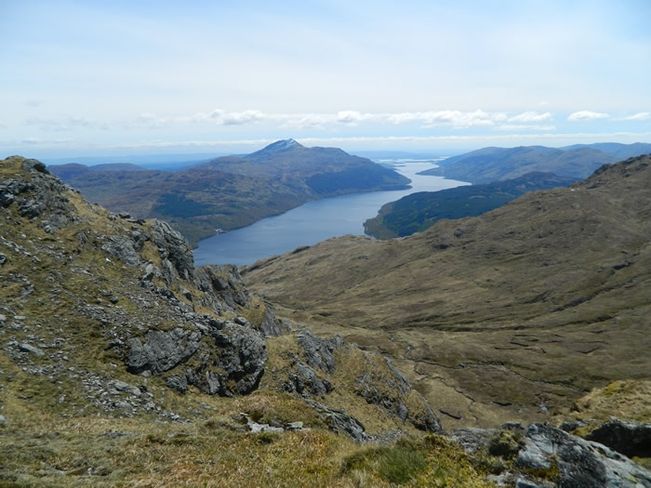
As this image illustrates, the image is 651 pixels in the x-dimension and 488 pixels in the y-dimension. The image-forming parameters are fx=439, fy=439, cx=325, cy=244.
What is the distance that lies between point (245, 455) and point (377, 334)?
520 ft

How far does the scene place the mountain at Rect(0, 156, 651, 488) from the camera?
53.9 feet

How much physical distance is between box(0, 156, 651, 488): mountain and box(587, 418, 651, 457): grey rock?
0.07 metres

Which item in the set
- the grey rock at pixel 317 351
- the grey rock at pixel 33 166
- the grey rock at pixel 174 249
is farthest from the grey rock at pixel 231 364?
the grey rock at pixel 33 166

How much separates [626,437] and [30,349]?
122ft

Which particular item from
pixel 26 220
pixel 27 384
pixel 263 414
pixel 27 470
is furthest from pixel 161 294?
pixel 27 470

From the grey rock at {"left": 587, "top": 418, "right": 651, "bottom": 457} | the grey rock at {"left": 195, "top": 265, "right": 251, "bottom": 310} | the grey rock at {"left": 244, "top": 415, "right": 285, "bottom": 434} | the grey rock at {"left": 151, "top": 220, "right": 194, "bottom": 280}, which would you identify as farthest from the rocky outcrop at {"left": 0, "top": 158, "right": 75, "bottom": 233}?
the grey rock at {"left": 587, "top": 418, "right": 651, "bottom": 457}

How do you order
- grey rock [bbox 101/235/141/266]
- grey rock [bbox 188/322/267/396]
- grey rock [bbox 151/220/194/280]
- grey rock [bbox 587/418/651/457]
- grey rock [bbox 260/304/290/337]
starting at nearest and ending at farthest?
grey rock [bbox 587/418/651/457]
grey rock [bbox 188/322/267/396]
grey rock [bbox 101/235/141/266]
grey rock [bbox 151/220/194/280]
grey rock [bbox 260/304/290/337]

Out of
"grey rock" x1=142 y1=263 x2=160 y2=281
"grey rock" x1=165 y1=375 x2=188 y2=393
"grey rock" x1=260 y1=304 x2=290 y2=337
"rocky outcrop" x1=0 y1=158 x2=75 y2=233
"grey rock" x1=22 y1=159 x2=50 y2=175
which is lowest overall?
"grey rock" x1=260 y1=304 x2=290 y2=337

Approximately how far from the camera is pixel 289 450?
1898cm

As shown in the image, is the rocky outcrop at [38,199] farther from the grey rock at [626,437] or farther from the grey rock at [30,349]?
the grey rock at [626,437]

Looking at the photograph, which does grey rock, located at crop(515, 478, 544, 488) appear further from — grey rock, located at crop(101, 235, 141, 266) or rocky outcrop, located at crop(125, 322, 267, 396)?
grey rock, located at crop(101, 235, 141, 266)

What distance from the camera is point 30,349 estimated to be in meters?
30.8

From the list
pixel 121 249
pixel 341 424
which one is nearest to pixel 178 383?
pixel 341 424

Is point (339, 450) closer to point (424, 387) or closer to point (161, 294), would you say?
point (161, 294)
